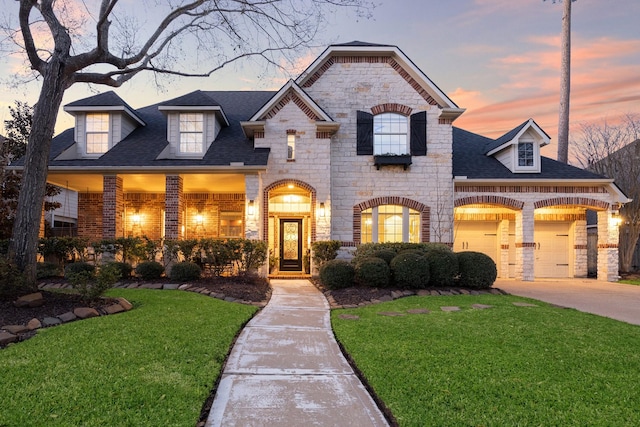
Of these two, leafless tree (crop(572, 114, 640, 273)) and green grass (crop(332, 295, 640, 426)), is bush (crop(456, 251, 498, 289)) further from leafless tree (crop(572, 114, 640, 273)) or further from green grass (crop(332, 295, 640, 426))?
leafless tree (crop(572, 114, 640, 273))

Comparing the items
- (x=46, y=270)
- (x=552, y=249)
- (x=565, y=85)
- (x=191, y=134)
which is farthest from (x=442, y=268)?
(x=565, y=85)

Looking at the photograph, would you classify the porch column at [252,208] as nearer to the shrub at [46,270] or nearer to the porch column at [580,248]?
the shrub at [46,270]

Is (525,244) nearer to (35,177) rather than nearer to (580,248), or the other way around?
(580,248)

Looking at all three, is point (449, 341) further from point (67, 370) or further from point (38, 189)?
point (38, 189)

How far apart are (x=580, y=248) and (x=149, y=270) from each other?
16.1m

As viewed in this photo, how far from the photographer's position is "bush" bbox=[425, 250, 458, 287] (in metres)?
9.95

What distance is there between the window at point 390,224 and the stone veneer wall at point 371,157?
47 cm

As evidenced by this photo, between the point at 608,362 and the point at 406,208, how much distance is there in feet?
32.0

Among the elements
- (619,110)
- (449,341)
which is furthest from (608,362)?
(619,110)

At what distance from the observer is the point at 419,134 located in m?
14.0

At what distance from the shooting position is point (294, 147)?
13.3 metres

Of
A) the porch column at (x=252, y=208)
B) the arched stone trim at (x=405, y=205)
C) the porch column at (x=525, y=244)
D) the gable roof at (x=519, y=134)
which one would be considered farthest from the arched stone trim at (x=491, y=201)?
the porch column at (x=252, y=208)

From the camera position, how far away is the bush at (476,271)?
32.8 feet

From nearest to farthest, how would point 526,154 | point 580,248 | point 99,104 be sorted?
point 99,104
point 526,154
point 580,248
